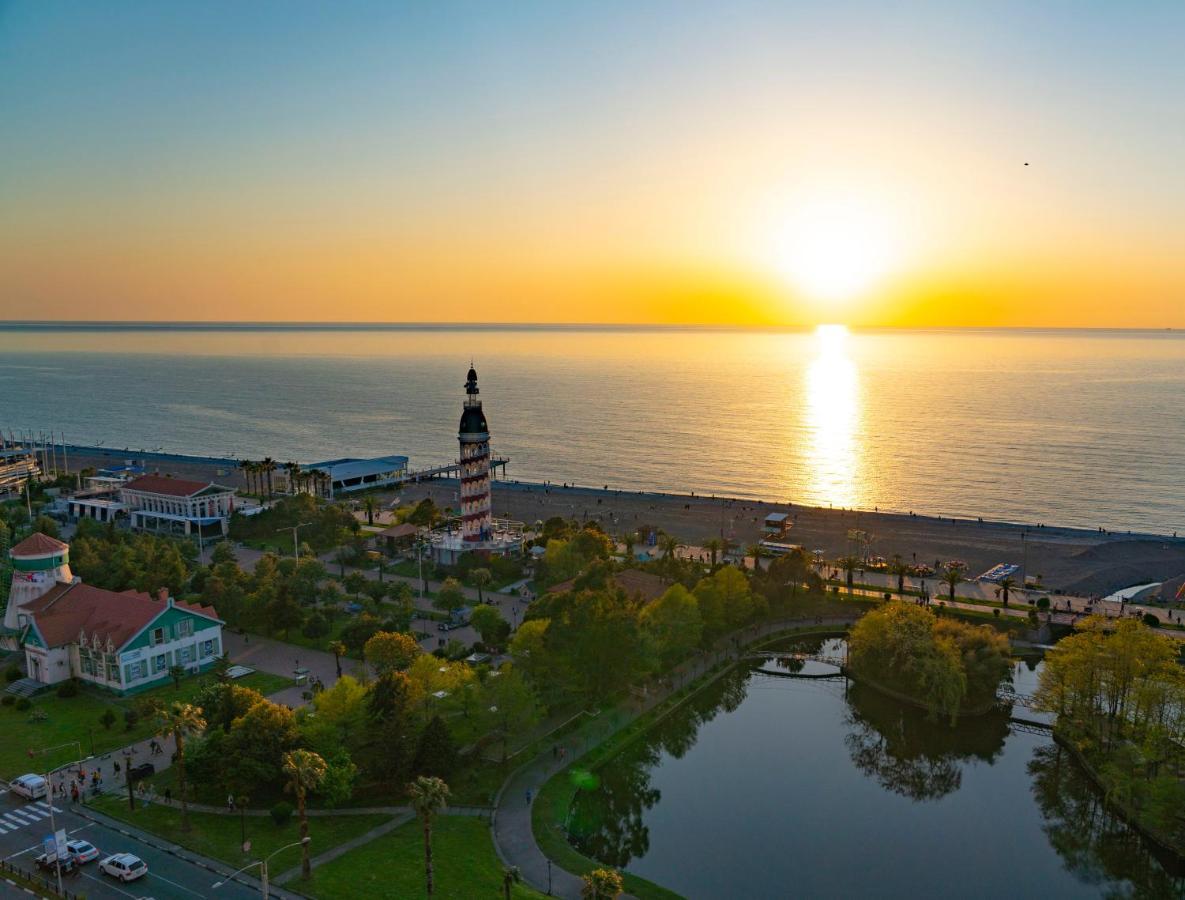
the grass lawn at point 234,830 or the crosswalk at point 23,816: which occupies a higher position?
the grass lawn at point 234,830

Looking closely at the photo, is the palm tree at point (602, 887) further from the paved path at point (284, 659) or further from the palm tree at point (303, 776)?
the paved path at point (284, 659)

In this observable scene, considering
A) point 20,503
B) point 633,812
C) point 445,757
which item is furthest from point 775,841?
point 20,503

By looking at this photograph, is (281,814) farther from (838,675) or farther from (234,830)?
(838,675)

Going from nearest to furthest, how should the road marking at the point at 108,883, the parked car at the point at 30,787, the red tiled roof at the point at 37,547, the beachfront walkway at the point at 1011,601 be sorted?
the road marking at the point at 108,883 < the parked car at the point at 30,787 < the red tiled roof at the point at 37,547 < the beachfront walkway at the point at 1011,601

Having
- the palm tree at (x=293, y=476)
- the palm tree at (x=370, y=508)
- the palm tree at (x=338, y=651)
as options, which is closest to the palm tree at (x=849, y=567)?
the palm tree at (x=338, y=651)

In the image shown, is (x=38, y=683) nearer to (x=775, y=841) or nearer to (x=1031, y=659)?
(x=775, y=841)

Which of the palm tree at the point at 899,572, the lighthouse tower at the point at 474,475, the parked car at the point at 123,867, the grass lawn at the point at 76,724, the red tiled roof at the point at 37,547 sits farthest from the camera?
the lighthouse tower at the point at 474,475
